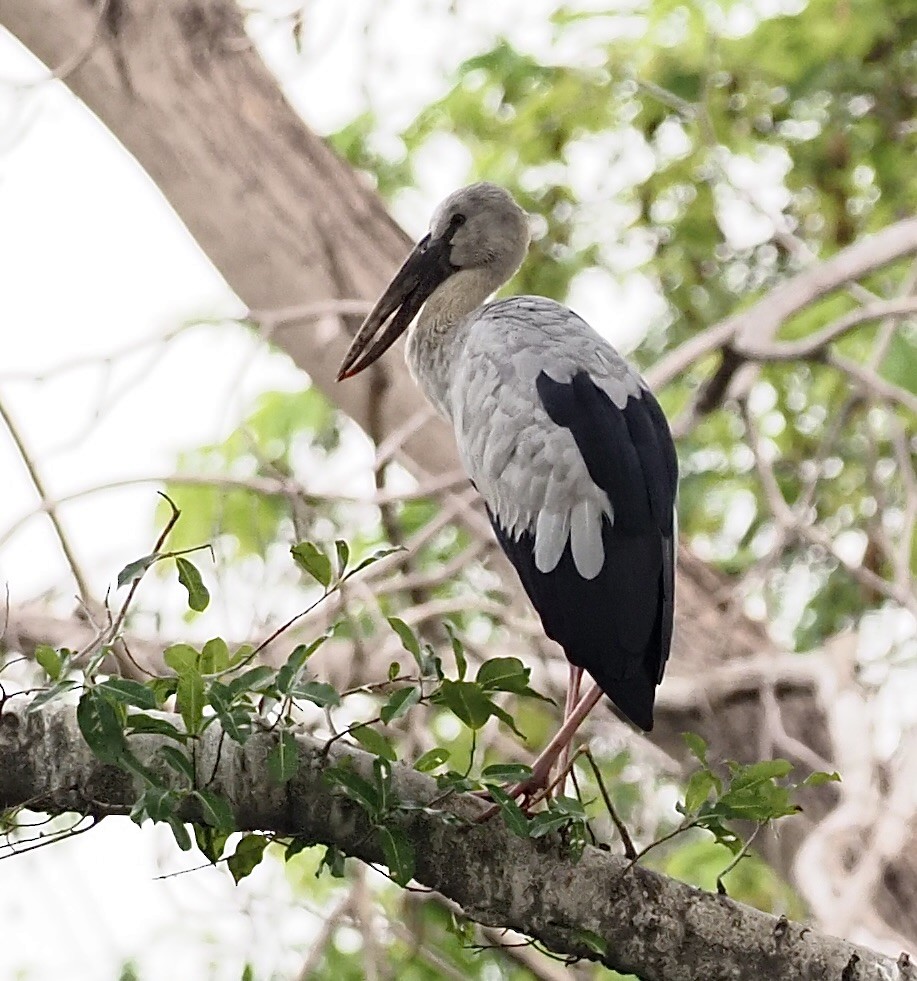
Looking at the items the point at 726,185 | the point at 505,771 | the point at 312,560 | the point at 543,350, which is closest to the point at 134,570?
the point at 312,560

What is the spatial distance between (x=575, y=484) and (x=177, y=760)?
2.39 feet

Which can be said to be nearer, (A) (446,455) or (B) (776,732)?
(B) (776,732)

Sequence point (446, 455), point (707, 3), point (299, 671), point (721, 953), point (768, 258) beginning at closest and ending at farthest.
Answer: point (299, 671), point (721, 953), point (446, 455), point (707, 3), point (768, 258)

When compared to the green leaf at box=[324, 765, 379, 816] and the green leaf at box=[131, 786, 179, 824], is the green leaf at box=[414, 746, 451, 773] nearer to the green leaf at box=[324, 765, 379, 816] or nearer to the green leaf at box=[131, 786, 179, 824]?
the green leaf at box=[324, 765, 379, 816]

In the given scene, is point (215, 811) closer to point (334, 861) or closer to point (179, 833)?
point (179, 833)

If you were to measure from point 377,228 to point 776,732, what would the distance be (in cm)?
139

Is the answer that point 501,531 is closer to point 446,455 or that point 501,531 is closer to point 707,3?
point 446,455

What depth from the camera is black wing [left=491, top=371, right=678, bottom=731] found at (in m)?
1.80

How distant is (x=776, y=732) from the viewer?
3.01 m

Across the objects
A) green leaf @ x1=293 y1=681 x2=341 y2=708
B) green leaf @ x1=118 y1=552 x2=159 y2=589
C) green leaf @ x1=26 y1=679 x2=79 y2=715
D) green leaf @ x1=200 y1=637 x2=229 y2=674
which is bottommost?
green leaf @ x1=293 y1=681 x2=341 y2=708

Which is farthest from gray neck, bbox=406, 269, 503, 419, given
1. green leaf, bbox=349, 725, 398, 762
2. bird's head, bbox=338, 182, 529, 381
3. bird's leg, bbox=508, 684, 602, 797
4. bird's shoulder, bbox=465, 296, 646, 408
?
green leaf, bbox=349, 725, 398, 762

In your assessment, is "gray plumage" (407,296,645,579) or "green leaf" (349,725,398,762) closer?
"green leaf" (349,725,398,762)

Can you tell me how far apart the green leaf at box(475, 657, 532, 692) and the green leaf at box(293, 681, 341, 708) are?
175 mm

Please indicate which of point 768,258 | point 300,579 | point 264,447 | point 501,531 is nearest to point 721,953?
point 501,531
